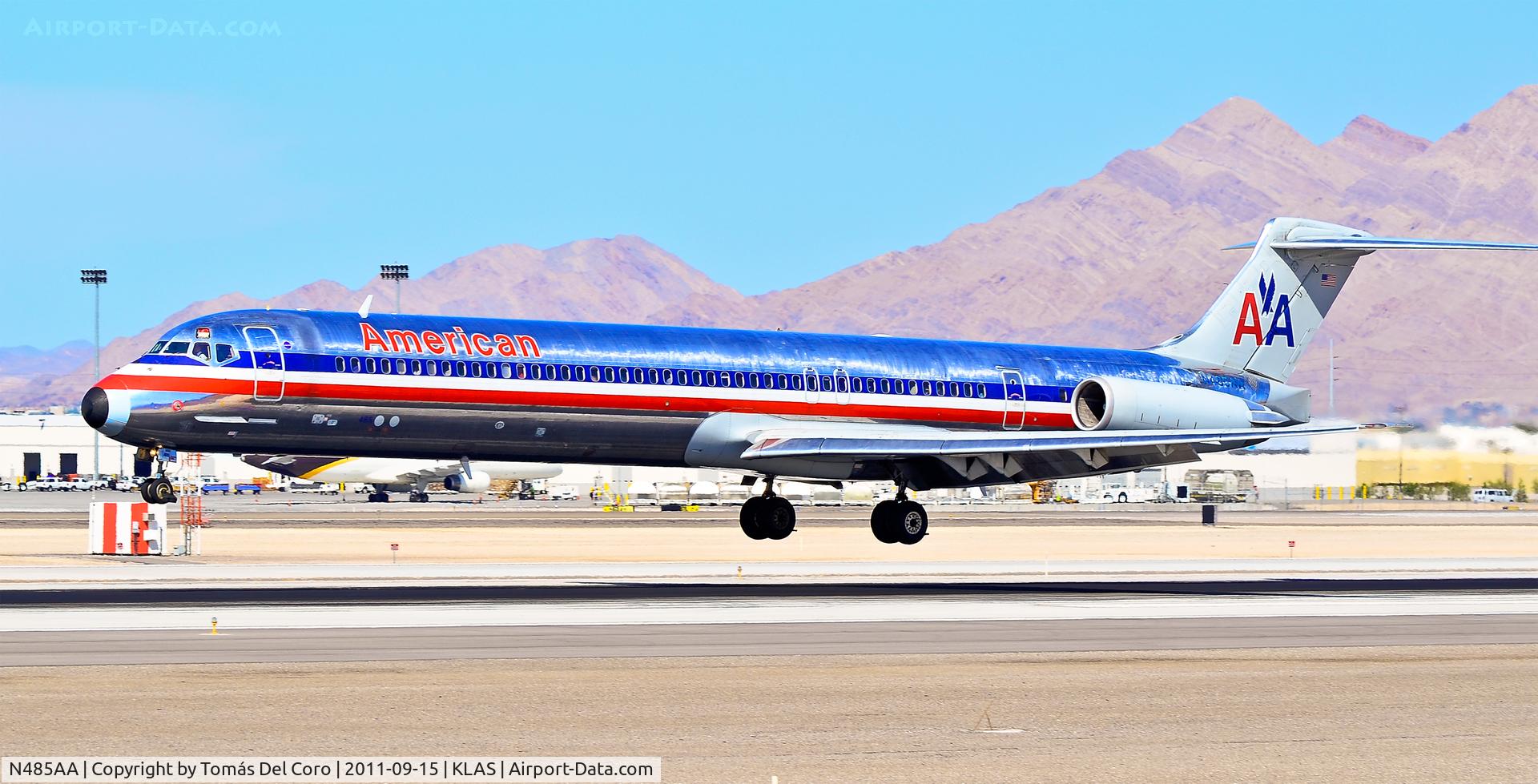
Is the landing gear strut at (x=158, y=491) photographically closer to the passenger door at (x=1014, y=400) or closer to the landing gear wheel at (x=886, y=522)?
the landing gear wheel at (x=886, y=522)

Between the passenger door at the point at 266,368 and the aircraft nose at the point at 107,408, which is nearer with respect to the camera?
the aircraft nose at the point at 107,408

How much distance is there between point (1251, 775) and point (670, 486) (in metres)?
93.2

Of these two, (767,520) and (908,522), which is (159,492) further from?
(908,522)

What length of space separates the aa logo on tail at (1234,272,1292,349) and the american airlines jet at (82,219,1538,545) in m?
0.05

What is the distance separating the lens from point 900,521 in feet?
146

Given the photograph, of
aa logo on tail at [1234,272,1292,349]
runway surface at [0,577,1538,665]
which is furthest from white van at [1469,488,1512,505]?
runway surface at [0,577,1538,665]

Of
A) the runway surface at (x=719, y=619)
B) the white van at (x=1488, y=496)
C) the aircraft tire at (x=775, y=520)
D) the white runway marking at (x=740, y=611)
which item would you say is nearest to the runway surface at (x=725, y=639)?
the runway surface at (x=719, y=619)

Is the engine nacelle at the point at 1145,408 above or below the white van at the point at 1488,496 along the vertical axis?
above

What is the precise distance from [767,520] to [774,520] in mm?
165

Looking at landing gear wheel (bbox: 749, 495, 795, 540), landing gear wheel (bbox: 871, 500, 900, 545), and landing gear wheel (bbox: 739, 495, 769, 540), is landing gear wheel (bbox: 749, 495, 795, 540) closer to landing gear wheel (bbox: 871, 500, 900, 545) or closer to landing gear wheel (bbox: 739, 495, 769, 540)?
landing gear wheel (bbox: 739, 495, 769, 540)

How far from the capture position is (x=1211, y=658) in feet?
74.8

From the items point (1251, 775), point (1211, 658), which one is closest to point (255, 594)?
point (1211, 658)

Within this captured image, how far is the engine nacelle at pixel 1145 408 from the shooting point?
4659 cm

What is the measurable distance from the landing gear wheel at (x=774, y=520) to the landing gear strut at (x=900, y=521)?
2.42 meters
